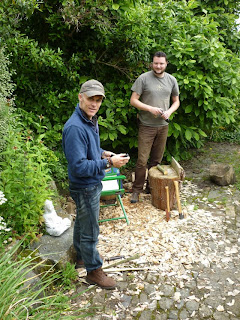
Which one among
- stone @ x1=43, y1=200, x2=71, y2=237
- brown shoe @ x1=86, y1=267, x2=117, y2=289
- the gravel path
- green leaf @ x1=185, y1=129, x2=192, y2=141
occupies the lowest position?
the gravel path

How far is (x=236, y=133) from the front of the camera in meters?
8.44

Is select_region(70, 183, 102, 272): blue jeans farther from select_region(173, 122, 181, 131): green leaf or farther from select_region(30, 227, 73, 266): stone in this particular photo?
select_region(173, 122, 181, 131): green leaf

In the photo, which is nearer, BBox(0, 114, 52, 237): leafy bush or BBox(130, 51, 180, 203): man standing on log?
BBox(0, 114, 52, 237): leafy bush

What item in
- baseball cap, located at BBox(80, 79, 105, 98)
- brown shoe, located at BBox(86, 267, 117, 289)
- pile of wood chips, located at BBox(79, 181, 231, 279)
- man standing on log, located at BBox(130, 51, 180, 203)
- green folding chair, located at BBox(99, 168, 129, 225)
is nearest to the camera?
baseball cap, located at BBox(80, 79, 105, 98)

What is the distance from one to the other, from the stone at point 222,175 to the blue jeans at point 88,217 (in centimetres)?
322

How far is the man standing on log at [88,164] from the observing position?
257 centimetres

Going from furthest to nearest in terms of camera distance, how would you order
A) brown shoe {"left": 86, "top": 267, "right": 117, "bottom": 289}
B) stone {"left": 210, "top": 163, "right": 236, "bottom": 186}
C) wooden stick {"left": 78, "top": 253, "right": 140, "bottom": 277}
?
stone {"left": 210, "top": 163, "right": 236, "bottom": 186}, wooden stick {"left": 78, "top": 253, "right": 140, "bottom": 277}, brown shoe {"left": 86, "top": 267, "right": 117, "bottom": 289}

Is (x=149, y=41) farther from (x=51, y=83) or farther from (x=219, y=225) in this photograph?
(x=219, y=225)

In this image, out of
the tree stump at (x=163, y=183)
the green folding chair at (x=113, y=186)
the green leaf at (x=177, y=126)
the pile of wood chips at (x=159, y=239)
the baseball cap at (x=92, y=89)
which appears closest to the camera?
the baseball cap at (x=92, y=89)

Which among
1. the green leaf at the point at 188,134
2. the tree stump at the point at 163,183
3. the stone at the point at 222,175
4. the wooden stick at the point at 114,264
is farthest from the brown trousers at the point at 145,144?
the wooden stick at the point at 114,264

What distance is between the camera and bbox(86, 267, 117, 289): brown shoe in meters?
3.09

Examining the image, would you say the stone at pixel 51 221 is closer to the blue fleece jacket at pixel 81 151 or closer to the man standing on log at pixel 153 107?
the blue fleece jacket at pixel 81 151

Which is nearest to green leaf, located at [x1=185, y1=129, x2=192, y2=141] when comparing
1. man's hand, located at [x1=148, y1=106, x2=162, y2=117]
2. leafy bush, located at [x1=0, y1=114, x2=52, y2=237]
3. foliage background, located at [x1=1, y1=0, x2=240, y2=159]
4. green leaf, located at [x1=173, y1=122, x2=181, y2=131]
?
foliage background, located at [x1=1, y1=0, x2=240, y2=159]

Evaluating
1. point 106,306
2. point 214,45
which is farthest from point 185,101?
point 106,306
